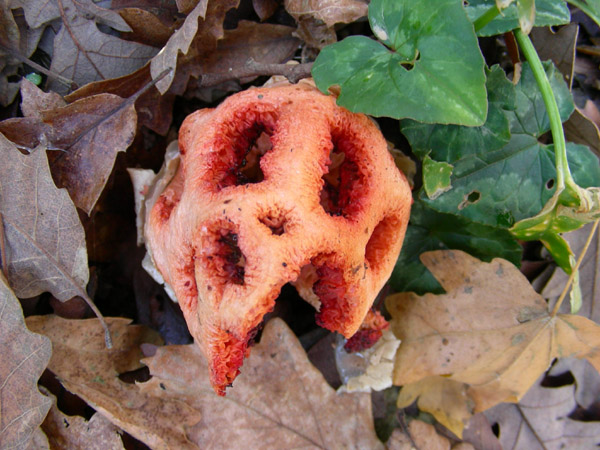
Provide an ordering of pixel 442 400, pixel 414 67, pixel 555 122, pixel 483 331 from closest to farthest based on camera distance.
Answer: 1. pixel 414 67
2. pixel 555 122
3. pixel 483 331
4. pixel 442 400

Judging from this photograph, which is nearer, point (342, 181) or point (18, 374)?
point (342, 181)

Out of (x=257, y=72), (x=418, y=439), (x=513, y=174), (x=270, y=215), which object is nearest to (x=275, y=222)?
(x=270, y=215)

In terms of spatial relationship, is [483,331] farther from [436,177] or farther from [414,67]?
[414,67]

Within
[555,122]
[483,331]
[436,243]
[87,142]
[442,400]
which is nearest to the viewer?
[555,122]

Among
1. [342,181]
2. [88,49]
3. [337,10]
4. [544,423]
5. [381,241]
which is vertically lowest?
[544,423]

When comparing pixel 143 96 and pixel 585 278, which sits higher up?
pixel 143 96

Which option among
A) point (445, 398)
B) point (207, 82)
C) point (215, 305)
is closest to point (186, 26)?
point (207, 82)

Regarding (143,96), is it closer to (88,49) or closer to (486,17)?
(88,49)
